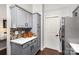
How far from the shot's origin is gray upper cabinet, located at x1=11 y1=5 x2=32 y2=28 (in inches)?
47.4

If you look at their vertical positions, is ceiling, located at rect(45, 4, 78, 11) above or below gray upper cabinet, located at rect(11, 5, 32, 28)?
above

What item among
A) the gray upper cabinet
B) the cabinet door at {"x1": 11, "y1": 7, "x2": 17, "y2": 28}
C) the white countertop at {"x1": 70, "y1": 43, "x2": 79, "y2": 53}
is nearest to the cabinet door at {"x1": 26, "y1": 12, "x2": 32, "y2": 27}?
the gray upper cabinet

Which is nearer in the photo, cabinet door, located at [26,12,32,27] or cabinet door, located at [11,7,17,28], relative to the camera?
cabinet door, located at [11,7,17,28]

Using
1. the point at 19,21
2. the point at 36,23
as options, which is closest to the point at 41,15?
the point at 36,23

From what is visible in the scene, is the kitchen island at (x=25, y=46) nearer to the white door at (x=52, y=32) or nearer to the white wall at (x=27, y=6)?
the white door at (x=52, y=32)

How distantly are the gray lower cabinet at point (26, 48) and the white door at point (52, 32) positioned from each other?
18 cm

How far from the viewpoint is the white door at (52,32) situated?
1.27m

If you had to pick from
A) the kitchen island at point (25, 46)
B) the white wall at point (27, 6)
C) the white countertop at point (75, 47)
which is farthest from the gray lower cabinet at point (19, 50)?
the white countertop at point (75, 47)

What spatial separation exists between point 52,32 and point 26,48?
0.47 metres

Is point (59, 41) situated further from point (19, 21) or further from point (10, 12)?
point (10, 12)

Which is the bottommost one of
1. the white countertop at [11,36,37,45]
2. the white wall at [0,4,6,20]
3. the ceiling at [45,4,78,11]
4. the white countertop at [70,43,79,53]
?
the white countertop at [70,43,79,53]

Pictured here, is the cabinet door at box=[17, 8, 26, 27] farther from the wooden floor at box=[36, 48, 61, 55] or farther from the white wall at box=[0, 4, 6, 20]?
the wooden floor at box=[36, 48, 61, 55]

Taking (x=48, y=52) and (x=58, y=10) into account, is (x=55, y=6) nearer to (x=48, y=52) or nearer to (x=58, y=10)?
(x=58, y=10)

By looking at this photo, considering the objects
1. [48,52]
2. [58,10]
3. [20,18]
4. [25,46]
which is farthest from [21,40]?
[58,10]
